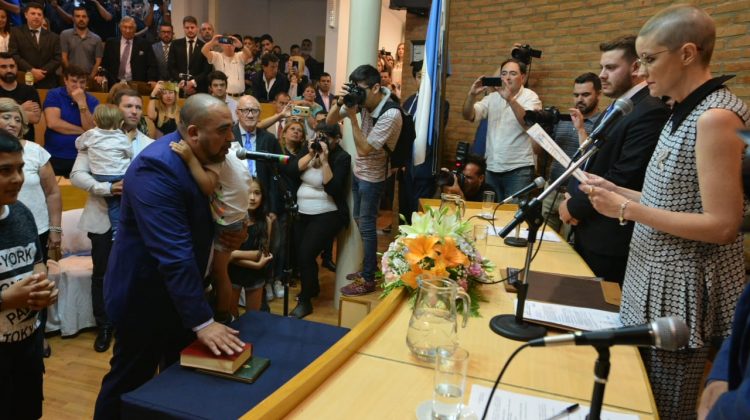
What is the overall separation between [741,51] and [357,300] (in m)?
2.91

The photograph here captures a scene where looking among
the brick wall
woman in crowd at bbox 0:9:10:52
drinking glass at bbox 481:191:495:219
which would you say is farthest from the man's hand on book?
woman in crowd at bbox 0:9:10:52

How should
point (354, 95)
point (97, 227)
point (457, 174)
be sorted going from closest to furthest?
point (97, 227) < point (354, 95) < point (457, 174)

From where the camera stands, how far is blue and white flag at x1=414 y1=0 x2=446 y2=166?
3.35 meters

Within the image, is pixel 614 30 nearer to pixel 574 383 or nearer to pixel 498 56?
pixel 498 56

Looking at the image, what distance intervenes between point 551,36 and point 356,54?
2.63 meters

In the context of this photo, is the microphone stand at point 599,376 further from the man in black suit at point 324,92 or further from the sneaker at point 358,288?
the man in black suit at point 324,92

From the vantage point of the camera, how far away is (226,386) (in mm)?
1510

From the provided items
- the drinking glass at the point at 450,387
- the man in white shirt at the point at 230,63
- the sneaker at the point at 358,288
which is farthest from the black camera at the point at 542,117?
the man in white shirt at the point at 230,63

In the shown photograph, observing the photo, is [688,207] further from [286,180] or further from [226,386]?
[286,180]

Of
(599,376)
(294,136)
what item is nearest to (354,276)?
(294,136)

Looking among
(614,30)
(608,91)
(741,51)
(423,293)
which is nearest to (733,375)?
(423,293)

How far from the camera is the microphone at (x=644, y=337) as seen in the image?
2.45 ft

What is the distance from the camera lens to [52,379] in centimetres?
274

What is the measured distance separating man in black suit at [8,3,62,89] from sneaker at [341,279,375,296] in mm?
3798
